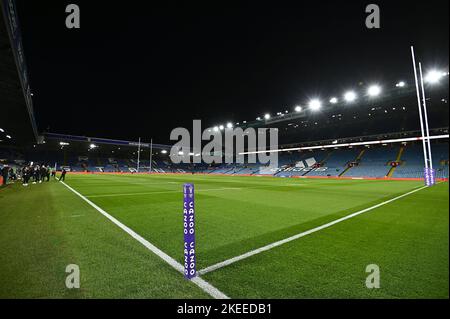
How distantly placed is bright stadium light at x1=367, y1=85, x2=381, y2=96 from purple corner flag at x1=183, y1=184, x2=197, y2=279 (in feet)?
99.2

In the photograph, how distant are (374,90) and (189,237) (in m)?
31.0

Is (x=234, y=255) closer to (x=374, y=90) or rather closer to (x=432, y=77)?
(x=432, y=77)

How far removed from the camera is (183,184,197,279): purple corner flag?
2.88m

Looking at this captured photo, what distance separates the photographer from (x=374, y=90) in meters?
26.3

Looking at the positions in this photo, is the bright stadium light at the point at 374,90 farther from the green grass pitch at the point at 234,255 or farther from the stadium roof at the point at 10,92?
the stadium roof at the point at 10,92

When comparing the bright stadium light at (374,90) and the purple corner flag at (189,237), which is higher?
the bright stadium light at (374,90)

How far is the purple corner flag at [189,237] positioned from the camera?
2.88 meters

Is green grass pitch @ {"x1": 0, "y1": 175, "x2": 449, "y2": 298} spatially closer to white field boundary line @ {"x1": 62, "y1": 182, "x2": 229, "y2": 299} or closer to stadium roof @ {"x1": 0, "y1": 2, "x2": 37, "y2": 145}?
white field boundary line @ {"x1": 62, "y1": 182, "x2": 229, "y2": 299}

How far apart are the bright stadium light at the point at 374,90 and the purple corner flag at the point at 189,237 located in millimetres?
30238

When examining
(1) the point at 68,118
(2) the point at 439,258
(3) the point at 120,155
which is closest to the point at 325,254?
(2) the point at 439,258

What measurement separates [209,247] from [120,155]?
252 ft

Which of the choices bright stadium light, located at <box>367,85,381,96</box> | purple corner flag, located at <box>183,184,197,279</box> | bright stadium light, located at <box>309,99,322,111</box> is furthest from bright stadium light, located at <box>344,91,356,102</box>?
purple corner flag, located at <box>183,184,197,279</box>

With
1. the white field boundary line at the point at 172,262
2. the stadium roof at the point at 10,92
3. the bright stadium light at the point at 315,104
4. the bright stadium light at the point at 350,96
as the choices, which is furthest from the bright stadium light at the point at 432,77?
the stadium roof at the point at 10,92

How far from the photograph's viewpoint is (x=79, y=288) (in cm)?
263
